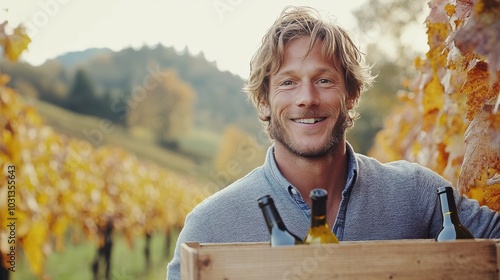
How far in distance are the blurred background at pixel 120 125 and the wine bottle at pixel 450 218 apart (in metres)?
2.04

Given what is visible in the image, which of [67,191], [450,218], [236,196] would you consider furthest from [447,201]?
[67,191]

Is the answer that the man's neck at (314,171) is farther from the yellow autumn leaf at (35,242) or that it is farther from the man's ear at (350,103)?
the yellow autumn leaf at (35,242)

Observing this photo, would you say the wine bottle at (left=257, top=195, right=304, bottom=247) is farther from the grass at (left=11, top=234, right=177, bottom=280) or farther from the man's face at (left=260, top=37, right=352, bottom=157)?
the grass at (left=11, top=234, right=177, bottom=280)

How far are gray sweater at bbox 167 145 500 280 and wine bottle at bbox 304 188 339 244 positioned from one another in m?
0.39

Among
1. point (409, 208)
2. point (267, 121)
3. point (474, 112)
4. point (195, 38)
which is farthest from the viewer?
point (195, 38)

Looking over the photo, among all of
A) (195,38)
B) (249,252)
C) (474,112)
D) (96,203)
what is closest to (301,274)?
(249,252)

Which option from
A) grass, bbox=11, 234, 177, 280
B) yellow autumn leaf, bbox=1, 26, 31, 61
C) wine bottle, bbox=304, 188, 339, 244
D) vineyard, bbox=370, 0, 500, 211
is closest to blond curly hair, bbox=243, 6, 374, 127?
vineyard, bbox=370, 0, 500, 211

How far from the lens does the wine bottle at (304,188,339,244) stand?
147cm

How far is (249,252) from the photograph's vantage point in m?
1.29

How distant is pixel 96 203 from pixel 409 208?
132 inches

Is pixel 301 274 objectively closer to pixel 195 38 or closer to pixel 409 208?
pixel 409 208

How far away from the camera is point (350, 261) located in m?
→ 1.31

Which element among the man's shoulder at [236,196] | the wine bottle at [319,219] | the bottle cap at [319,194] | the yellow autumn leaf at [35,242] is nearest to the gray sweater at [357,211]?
the man's shoulder at [236,196]

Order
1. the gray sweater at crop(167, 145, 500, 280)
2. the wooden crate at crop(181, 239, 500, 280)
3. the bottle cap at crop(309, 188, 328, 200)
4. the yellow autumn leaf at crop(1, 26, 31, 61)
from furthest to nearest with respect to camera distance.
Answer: the yellow autumn leaf at crop(1, 26, 31, 61)
the gray sweater at crop(167, 145, 500, 280)
the bottle cap at crop(309, 188, 328, 200)
the wooden crate at crop(181, 239, 500, 280)
